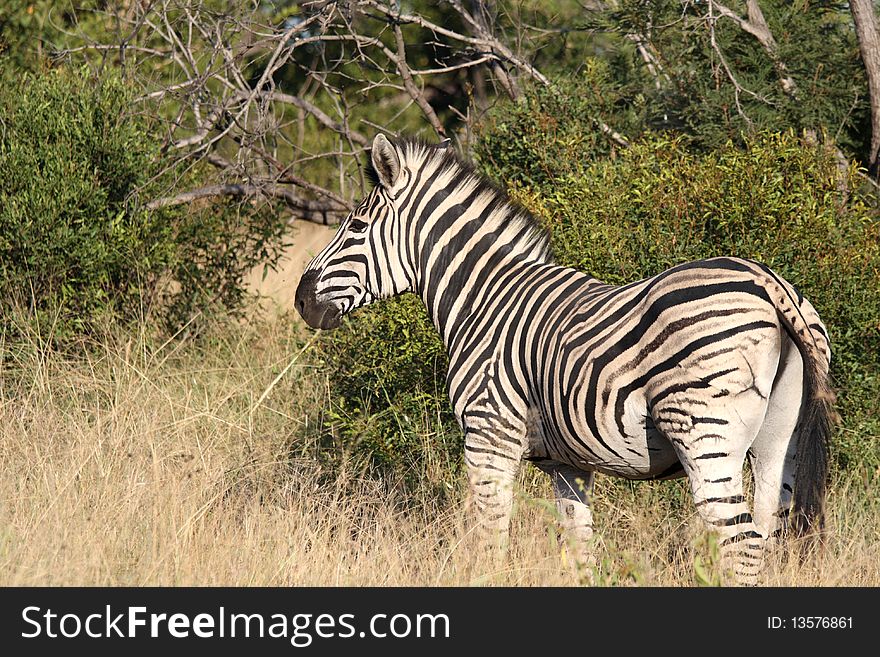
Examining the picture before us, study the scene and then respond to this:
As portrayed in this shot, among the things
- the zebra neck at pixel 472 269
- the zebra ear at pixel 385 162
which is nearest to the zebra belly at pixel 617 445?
the zebra neck at pixel 472 269

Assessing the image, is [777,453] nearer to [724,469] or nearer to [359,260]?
[724,469]

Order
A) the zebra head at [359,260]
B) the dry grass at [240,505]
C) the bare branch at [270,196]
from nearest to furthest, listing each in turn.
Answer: the dry grass at [240,505] → the zebra head at [359,260] → the bare branch at [270,196]

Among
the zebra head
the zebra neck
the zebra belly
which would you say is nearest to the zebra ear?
the zebra head

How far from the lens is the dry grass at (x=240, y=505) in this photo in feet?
14.2

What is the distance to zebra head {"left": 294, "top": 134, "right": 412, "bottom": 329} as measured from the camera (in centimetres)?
498

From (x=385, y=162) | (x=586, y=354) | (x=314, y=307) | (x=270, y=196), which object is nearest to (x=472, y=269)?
(x=385, y=162)

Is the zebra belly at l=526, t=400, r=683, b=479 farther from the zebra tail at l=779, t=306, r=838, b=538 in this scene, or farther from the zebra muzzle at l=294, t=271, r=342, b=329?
the zebra muzzle at l=294, t=271, r=342, b=329

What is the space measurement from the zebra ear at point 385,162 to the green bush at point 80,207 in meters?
2.98

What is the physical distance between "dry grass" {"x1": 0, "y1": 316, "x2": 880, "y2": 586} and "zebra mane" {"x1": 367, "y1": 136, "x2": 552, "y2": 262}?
129 centimetres

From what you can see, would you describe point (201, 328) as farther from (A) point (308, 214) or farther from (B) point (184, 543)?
(B) point (184, 543)

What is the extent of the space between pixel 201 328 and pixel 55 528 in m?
3.95

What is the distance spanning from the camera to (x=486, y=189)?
4.91 m

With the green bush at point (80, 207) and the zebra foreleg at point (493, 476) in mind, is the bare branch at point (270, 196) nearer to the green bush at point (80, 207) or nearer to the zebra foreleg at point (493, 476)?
the green bush at point (80, 207)
